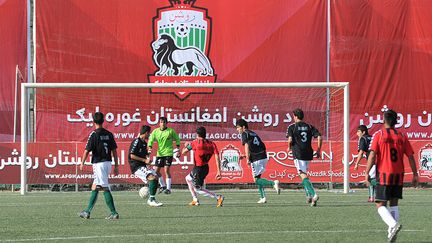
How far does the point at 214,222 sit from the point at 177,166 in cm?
1314

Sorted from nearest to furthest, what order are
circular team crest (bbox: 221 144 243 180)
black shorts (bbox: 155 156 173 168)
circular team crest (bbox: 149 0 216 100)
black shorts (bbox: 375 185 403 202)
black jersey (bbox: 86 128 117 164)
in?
1. black shorts (bbox: 375 185 403 202)
2. black jersey (bbox: 86 128 117 164)
3. black shorts (bbox: 155 156 173 168)
4. circular team crest (bbox: 221 144 243 180)
5. circular team crest (bbox: 149 0 216 100)

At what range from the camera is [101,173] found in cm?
1576

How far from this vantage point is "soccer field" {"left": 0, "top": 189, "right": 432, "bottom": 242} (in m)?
12.4

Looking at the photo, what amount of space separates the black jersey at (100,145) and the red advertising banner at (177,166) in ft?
37.9

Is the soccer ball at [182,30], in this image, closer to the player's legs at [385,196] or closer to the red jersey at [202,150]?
the red jersey at [202,150]

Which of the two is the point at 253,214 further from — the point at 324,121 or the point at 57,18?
the point at 57,18

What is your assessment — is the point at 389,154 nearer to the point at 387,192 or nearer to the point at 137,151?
the point at 387,192

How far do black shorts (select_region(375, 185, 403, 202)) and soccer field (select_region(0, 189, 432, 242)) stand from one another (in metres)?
0.59

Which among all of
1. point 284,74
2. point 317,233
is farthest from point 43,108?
point 317,233

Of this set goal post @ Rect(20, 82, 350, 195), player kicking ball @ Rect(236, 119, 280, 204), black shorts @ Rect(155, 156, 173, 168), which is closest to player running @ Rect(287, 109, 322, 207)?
player kicking ball @ Rect(236, 119, 280, 204)

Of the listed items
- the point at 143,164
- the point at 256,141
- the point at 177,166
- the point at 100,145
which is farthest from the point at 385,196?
the point at 177,166

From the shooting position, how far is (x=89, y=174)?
27406 millimetres

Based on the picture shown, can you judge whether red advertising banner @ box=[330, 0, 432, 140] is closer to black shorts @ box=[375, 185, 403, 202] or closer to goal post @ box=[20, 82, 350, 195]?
goal post @ box=[20, 82, 350, 195]

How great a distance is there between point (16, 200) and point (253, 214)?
25.7ft
